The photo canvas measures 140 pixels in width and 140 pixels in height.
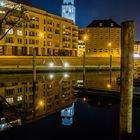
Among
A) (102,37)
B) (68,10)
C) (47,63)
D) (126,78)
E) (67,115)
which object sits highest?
(68,10)

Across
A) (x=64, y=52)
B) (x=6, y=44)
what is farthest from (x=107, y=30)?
(x=6, y=44)

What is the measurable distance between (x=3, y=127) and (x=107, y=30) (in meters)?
146

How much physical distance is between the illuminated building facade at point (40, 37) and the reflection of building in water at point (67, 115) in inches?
2271

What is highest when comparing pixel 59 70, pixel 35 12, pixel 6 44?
pixel 35 12

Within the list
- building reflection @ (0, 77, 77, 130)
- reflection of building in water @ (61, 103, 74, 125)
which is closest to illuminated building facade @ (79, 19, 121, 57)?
building reflection @ (0, 77, 77, 130)

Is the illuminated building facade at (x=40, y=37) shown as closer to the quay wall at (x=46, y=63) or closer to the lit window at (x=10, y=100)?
the quay wall at (x=46, y=63)

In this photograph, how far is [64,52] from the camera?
12262 centimetres

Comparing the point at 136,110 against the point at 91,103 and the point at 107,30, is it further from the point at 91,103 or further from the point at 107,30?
the point at 107,30

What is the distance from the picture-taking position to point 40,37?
340 feet

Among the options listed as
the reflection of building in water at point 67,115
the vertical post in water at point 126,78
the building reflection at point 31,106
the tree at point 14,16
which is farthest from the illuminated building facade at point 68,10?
the vertical post in water at point 126,78

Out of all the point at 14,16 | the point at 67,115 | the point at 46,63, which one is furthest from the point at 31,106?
the point at 46,63

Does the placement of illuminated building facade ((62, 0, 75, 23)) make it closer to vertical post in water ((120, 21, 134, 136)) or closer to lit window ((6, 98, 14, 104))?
lit window ((6, 98, 14, 104))

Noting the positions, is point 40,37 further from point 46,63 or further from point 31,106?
point 31,106

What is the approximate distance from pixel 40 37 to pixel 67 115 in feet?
288
